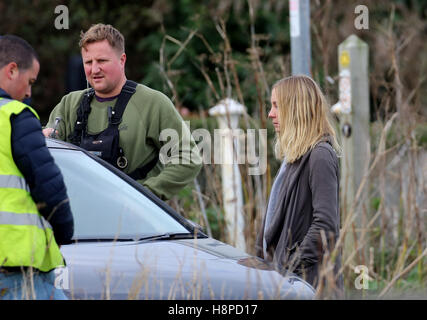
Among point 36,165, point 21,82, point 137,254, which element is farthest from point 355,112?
point 36,165

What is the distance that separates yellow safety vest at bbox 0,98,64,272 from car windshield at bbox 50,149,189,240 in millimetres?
631

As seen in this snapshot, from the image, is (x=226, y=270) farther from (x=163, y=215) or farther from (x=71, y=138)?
(x=71, y=138)

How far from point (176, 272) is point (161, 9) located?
11748 mm

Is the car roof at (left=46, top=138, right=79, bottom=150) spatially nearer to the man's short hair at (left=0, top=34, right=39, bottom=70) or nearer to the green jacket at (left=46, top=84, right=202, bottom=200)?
the green jacket at (left=46, top=84, right=202, bottom=200)

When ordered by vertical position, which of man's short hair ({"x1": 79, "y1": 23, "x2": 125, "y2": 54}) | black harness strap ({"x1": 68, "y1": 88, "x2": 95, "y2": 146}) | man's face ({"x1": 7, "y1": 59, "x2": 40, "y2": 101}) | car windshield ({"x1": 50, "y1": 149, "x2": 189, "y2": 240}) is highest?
man's short hair ({"x1": 79, "y1": 23, "x2": 125, "y2": 54})

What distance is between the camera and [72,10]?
15422 millimetres

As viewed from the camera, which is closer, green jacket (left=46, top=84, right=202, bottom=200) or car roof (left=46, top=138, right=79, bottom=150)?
car roof (left=46, top=138, right=79, bottom=150)

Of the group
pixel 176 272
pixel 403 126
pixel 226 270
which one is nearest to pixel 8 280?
pixel 176 272

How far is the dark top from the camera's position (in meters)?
2.73

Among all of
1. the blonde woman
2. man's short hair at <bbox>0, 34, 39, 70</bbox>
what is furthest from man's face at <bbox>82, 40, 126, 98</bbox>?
man's short hair at <bbox>0, 34, 39, 70</bbox>

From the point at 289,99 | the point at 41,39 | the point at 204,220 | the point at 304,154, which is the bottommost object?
the point at 204,220

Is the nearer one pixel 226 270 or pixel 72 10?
pixel 226 270

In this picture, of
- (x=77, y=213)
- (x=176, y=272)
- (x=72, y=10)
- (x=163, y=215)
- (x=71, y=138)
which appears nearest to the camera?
(x=176, y=272)

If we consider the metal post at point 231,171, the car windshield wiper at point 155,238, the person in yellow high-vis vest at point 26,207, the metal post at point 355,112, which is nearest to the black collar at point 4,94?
the person in yellow high-vis vest at point 26,207
